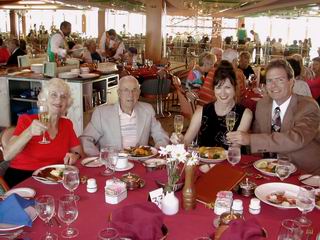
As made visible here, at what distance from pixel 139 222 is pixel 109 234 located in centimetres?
13

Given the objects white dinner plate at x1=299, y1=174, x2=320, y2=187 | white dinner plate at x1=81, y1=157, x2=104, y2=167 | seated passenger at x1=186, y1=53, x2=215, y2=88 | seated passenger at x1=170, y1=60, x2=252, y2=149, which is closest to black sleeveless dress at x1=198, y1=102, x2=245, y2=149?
seated passenger at x1=170, y1=60, x2=252, y2=149

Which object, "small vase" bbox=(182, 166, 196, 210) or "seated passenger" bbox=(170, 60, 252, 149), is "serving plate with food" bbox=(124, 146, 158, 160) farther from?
"small vase" bbox=(182, 166, 196, 210)

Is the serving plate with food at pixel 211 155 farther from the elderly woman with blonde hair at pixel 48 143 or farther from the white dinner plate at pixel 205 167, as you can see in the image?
the elderly woman with blonde hair at pixel 48 143

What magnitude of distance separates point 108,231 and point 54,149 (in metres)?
1.35

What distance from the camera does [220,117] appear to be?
3070mm

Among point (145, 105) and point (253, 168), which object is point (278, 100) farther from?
point (145, 105)

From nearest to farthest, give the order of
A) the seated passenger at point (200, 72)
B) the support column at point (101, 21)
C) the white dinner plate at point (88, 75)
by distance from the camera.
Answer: the white dinner plate at point (88, 75) < the seated passenger at point (200, 72) < the support column at point (101, 21)

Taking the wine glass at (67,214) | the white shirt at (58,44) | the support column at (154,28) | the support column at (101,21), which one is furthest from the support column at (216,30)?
the wine glass at (67,214)

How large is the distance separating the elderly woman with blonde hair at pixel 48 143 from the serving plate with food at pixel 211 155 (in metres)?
0.85

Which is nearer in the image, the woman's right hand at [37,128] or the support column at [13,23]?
the woman's right hand at [37,128]

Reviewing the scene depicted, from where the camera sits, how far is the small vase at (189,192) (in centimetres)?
181

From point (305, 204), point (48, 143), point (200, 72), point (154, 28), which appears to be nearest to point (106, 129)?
point (48, 143)

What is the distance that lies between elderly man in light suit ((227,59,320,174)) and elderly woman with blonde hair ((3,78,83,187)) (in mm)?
1173

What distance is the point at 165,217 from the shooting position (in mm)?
1742
